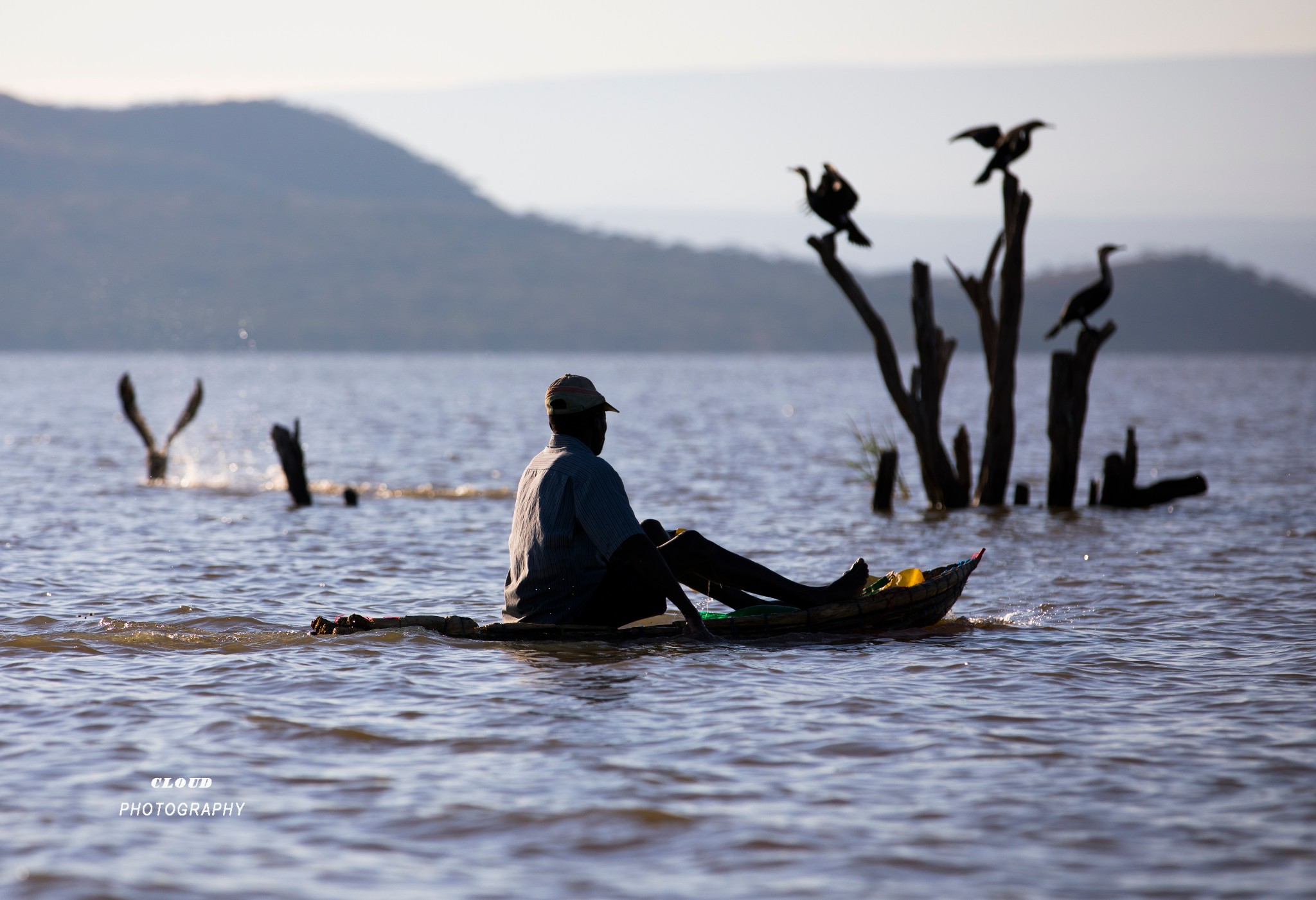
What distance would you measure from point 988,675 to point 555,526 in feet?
8.33

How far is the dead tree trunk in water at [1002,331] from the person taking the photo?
1561 centimetres

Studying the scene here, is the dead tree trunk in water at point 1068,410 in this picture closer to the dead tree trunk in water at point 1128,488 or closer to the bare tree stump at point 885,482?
the dead tree trunk in water at point 1128,488

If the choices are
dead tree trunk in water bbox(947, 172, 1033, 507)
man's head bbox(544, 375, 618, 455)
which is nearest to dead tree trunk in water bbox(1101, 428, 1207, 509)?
dead tree trunk in water bbox(947, 172, 1033, 507)

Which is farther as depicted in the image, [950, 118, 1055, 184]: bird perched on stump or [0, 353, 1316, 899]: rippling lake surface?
[950, 118, 1055, 184]: bird perched on stump

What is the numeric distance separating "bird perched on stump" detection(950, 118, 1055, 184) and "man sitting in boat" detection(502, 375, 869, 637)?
7.87 m

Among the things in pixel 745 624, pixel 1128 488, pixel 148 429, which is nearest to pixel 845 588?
pixel 745 624

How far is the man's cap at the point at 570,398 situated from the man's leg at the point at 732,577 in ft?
2.62

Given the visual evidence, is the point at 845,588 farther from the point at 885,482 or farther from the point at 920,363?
the point at 885,482

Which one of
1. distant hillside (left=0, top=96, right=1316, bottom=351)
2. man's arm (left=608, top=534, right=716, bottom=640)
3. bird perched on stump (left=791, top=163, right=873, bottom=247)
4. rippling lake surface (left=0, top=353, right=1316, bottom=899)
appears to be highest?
distant hillside (left=0, top=96, right=1316, bottom=351)

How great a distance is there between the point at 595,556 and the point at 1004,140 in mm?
9102

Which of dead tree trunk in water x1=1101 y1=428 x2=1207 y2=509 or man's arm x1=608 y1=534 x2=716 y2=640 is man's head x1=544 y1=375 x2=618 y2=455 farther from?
dead tree trunk in water x1=1101 y1=428 x2=1207 y2=509

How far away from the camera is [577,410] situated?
7.66 metres

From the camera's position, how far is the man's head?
25.1 ft

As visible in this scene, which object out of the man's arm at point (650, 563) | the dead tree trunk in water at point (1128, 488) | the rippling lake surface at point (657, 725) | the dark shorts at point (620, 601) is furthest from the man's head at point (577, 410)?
the dead tree trunk in water at point (1128, 488)
